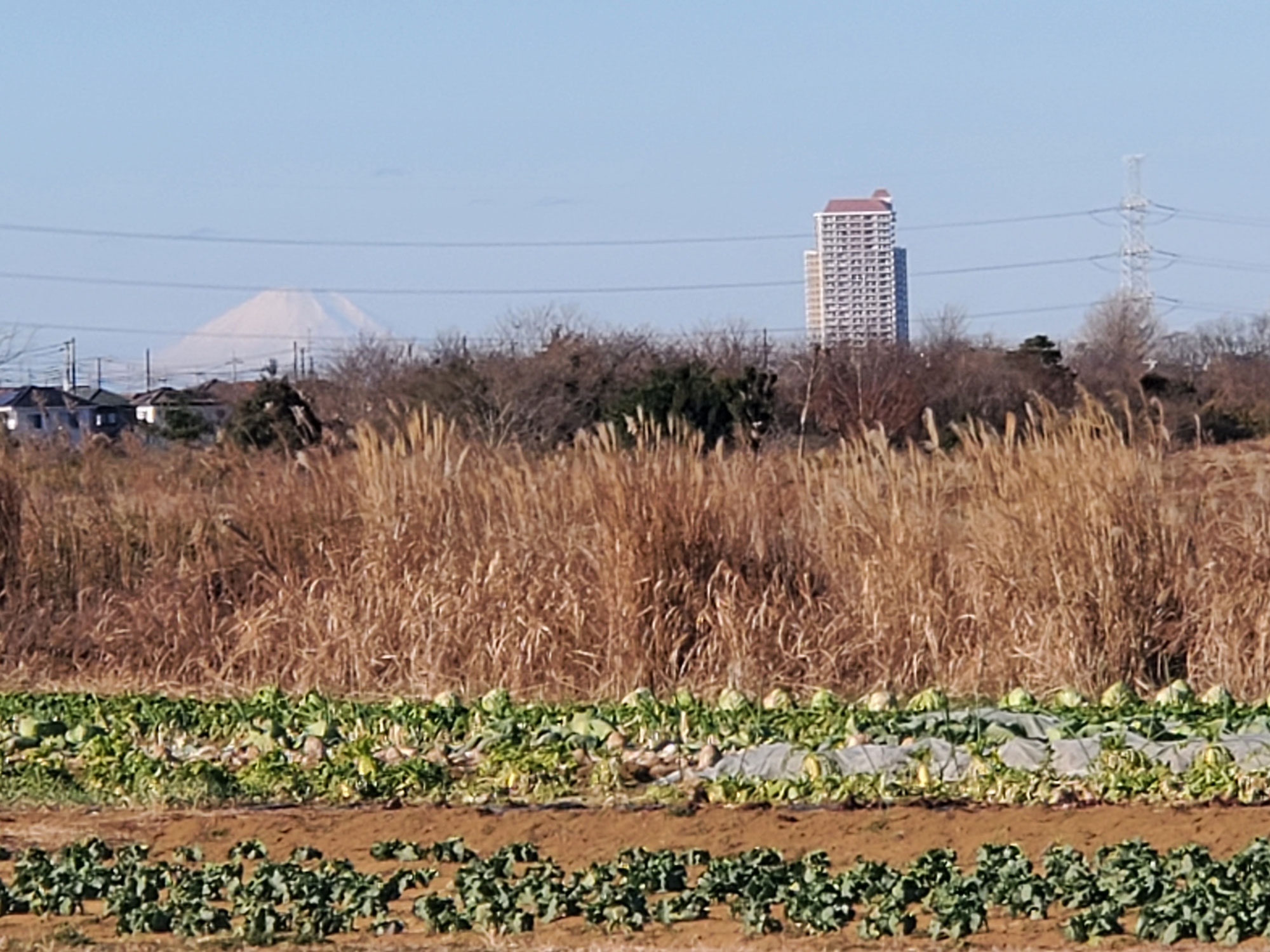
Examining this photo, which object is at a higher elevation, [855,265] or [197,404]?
[855,265]

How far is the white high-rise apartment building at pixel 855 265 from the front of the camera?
158 meters

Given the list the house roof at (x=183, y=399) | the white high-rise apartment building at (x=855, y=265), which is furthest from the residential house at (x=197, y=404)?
the white high-rise apartment building at (x=855, y=265)

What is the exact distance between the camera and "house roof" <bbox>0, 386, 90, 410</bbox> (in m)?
47.4

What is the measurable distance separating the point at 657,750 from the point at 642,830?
1.79 meters

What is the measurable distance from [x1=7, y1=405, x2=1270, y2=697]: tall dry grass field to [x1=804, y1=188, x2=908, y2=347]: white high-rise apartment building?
140458 mm

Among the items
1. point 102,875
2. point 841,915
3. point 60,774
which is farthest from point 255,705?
point 841,915

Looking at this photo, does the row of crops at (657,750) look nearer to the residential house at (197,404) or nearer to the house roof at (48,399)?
the residential house at (197,404)

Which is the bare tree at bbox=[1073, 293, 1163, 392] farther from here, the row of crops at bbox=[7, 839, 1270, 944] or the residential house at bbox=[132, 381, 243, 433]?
the row of crops at bbox=[7, 839, 1270, 944]

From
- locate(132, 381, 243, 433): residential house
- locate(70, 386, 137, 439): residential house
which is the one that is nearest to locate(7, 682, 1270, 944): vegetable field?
locate(132, 381, 243, 433): residential house

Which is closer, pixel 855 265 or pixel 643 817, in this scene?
pixel 643 817

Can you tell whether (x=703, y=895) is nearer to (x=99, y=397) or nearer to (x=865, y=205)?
(x=99, y=397)

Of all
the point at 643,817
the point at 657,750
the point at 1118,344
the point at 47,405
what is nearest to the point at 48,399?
the point at 47,405

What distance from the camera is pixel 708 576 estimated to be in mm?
12789

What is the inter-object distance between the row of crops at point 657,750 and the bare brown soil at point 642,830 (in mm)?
330
